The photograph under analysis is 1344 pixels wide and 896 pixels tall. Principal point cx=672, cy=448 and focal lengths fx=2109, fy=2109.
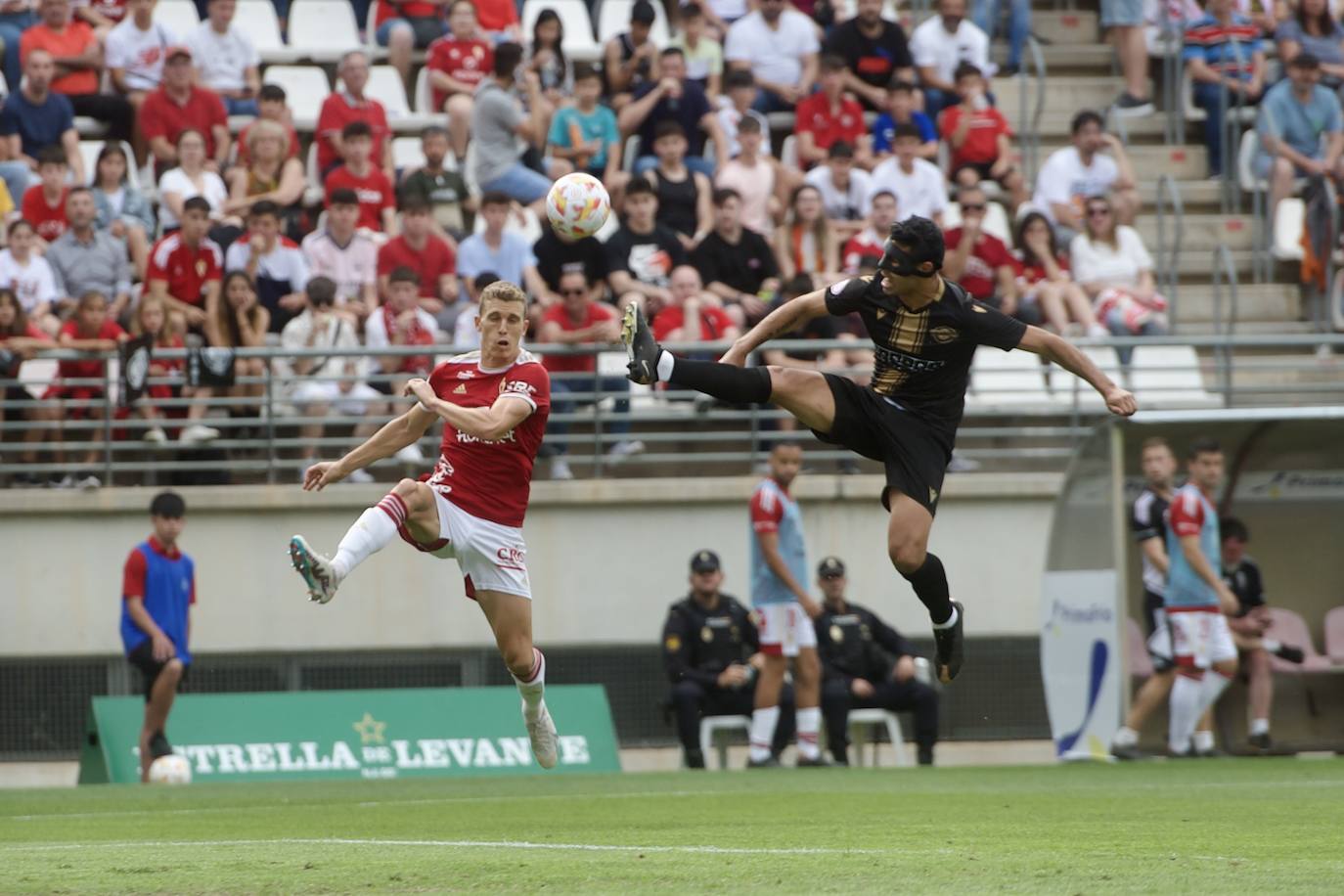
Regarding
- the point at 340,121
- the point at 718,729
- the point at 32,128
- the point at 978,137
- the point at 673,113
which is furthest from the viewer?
the point at 978,137

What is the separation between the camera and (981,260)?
1991cm

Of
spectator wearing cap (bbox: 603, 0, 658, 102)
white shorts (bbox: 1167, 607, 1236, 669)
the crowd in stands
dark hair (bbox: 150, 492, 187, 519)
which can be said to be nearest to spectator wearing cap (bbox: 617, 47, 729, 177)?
the crowd in stands

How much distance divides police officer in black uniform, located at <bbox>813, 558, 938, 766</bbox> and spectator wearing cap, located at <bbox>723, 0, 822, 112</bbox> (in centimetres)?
638

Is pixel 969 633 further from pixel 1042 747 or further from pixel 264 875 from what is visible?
pixel 264 875

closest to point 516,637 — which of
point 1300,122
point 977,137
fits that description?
point 977,137

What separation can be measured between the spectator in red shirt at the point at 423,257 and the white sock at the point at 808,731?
5088 millimetres

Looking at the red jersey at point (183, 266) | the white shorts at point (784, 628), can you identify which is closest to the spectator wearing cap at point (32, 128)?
the red jersey at point (183, 266)

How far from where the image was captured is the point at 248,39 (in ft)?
69.0

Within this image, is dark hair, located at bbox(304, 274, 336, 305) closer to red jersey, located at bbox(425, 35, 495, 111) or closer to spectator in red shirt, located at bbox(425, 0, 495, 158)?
spectator in red shirt, located at bbox(425, 0, 495, 158)

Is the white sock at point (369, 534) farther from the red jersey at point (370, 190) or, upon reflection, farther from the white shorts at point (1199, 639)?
the red jersey at point (370, 190)

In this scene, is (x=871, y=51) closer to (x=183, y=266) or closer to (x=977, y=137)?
(x=977, y=137)

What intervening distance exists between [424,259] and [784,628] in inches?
202

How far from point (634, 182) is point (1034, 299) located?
4025mm

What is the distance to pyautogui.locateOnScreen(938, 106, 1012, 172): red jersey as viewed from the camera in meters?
21.6
